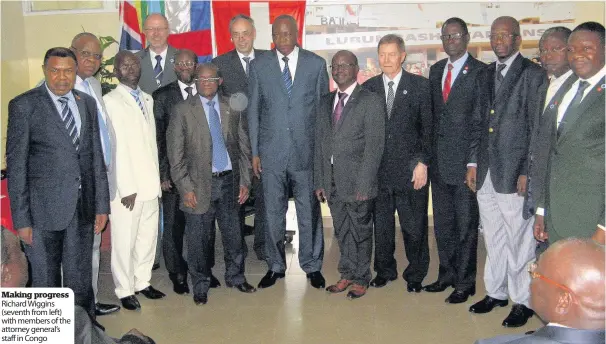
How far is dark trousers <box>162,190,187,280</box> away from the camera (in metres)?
5.24

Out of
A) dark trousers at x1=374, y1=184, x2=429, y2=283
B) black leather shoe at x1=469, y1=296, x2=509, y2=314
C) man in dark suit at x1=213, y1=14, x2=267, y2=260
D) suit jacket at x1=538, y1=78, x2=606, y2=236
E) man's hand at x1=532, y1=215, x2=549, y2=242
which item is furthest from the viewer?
man in dark suit at x1=213, y1=14, x2=267, y2=260

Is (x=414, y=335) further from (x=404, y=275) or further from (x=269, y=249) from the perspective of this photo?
(x=269, y=249)

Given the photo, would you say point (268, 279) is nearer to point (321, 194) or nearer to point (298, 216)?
point (298, 216)

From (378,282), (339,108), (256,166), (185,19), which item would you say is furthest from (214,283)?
(185,19)

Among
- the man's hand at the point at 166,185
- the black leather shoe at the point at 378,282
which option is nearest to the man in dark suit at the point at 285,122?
the black leather shoe at the point at 378,282

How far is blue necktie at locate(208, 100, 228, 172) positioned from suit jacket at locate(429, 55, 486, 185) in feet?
4.73

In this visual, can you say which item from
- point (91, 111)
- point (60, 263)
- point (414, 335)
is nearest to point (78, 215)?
point (60, 263)

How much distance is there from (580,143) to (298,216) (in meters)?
2.27

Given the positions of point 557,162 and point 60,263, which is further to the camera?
point 60,263

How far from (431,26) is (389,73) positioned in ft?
7.08

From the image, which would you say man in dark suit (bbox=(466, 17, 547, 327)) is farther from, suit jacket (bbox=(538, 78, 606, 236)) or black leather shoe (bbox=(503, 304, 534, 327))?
suit jacket (bbox=(538, 78, 606, 236))

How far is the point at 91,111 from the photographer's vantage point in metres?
4.12

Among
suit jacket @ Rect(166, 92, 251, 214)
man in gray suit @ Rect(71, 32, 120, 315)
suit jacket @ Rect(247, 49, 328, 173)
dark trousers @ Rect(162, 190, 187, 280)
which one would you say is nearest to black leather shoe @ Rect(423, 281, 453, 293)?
suit jacket @ Rect(247, 49, 328, 173)

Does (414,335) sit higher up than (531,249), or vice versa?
(531,249)
